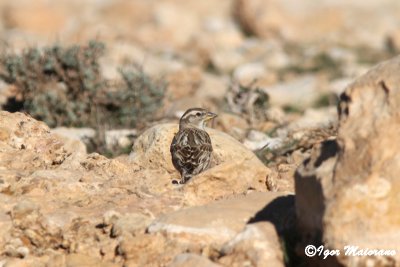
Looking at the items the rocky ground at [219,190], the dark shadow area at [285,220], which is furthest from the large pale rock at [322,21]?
the dark shadow area at [285,220]

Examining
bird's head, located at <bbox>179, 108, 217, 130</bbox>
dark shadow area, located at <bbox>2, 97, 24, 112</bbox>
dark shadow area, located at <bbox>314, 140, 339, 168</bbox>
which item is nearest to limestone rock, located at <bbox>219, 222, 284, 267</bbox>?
dark shadow area, located at <bbox>314, 140, 339, 168</bbox>

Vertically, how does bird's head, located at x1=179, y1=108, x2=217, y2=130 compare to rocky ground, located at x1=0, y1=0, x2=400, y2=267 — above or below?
above

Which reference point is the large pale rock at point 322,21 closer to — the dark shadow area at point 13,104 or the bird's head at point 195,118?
the dark shadow area at point 13,104

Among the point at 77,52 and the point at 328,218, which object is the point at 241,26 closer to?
the point at 77,52

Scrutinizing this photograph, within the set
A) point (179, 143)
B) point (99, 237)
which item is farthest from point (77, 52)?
Result: point (99, 237)

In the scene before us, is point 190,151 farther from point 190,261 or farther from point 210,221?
point 190,261

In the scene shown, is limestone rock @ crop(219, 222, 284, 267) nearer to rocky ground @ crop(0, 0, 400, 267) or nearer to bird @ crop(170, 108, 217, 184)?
rocky ground @ crop(0, 0, 400, 267)

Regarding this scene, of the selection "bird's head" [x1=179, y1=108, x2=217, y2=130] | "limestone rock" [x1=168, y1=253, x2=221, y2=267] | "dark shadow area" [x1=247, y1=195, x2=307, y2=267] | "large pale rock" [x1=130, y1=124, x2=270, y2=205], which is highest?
"bird's head" [x1=179, y1=108, x2=217, y2=130]
